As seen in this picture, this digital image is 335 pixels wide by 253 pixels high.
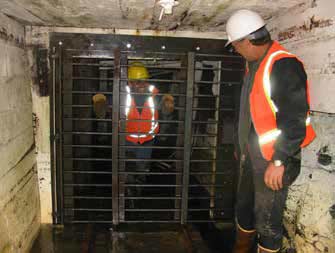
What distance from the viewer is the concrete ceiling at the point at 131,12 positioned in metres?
1.77

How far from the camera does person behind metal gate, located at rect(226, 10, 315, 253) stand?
1.47m

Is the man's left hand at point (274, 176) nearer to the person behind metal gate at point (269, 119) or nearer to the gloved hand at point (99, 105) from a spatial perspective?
the person behind metal gate at point (269, 119)

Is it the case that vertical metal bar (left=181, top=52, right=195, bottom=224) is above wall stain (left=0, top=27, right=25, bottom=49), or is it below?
below

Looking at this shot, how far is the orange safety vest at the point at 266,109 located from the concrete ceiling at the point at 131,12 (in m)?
0.44

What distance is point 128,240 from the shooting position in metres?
2.50

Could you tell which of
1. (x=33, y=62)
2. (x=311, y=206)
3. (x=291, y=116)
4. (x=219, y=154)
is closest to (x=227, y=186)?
(x=219, y=154)

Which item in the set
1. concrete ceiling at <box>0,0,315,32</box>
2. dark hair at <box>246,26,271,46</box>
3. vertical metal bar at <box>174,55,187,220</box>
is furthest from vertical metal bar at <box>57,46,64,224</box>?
dark hair at <box>246,26,271,46</box>

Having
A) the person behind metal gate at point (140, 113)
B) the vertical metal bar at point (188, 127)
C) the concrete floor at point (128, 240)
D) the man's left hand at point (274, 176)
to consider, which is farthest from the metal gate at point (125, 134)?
the man's left hand at point (274, 176)

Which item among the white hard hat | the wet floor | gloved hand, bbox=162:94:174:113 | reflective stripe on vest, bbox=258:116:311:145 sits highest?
the white hard hat

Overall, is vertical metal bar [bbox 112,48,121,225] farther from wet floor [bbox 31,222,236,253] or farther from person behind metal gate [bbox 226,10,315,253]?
person behind metal gate [bbox 226,10,315,253]

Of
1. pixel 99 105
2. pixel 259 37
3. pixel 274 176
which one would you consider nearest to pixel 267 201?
pixel 274 176

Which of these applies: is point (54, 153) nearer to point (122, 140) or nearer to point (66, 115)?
point (66, 115)

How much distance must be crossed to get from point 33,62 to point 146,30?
1075mm

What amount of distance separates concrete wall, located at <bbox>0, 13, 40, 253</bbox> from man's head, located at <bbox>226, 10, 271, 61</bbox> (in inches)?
62.9
